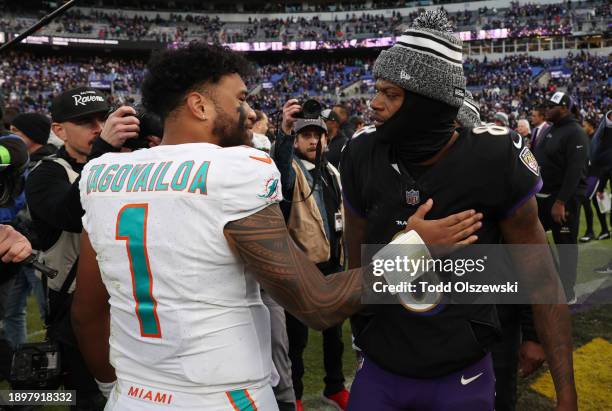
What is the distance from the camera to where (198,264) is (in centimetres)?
129

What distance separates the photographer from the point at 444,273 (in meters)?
1.62

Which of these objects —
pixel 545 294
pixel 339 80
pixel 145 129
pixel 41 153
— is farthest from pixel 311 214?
pixel 339 80

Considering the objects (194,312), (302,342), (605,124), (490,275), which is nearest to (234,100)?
(194,312)

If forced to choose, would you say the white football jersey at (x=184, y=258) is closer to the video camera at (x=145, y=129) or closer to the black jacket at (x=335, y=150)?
the video camera at (x=145, y=129)

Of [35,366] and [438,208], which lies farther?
[35,366]

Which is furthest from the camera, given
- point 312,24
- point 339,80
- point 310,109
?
point 312,24

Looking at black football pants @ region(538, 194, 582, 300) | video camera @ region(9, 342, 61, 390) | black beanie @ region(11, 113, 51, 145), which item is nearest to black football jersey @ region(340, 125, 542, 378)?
video camera @ region(9, 342, 61, 390)

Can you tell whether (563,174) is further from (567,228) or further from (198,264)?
(198,264)

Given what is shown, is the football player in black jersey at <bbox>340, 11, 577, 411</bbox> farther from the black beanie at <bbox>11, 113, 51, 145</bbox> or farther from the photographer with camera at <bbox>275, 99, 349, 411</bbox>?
the black beanie at <bbox>11, 113, 51, 145</bbox>

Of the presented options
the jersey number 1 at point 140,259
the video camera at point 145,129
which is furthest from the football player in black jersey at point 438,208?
the video camera at point 145,129

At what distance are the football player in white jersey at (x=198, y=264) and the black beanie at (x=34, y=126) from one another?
3330mm

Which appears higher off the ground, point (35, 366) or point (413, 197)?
point (413, 197)

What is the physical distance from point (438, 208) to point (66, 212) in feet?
4.97

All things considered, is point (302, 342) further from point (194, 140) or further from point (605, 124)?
point (605, 124)
